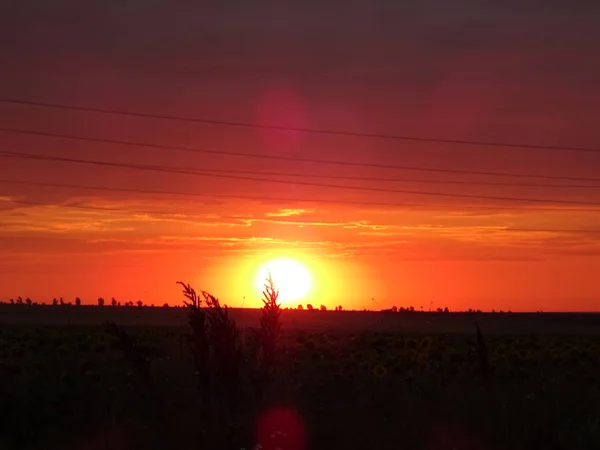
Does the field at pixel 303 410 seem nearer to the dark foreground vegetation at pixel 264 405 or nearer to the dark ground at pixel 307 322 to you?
the dark foreground vegetation at pixel 264 405

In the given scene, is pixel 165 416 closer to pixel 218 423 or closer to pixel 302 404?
pixel 218 423

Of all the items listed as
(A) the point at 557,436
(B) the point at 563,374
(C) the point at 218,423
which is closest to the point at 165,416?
(C) the point at 218,423

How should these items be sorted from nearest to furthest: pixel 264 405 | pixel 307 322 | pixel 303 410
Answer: pixel 303 410, pixel 264 405, pixel 307 322

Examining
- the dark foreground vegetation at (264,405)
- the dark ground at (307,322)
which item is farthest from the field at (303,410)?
the dark ground at (307,322)

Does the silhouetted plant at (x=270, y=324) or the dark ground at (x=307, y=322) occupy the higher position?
the dark ground at (x=307, y=322)

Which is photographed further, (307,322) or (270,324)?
(307,322)

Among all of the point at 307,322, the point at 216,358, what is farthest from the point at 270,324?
the point at 307,322

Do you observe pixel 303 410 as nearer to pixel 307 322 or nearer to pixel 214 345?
pixel 214 345

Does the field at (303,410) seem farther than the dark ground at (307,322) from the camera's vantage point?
No

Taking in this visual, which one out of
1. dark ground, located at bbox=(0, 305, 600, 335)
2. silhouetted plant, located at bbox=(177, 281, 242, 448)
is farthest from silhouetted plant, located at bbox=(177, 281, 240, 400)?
dark ground, located at bbox=(0, 305, 600, 335)

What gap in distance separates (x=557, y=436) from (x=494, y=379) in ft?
36.7

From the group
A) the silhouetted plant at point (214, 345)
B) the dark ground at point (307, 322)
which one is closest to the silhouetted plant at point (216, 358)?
the silhouetted plant at point (214, 345)

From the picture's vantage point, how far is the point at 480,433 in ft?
78.2

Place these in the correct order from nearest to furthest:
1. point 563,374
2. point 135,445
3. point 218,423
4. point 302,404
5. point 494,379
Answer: point 135,445 → point 218,423 → point 302,404 → point 494,379 → point 563,374
